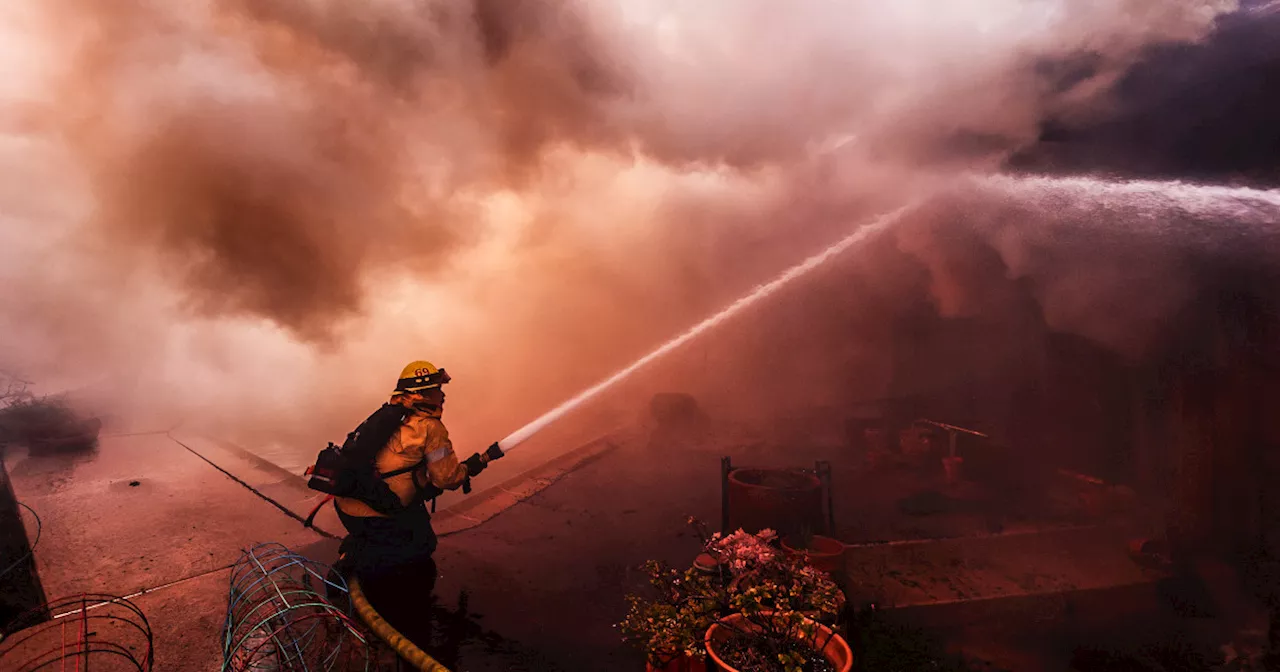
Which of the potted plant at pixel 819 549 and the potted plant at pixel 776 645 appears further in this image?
the potted plant at pixel 819 549

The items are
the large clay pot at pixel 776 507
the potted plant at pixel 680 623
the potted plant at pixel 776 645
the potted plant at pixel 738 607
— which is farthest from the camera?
the large clay pot at pixel 776 507

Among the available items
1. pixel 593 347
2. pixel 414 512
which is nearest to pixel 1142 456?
pixel 414 512

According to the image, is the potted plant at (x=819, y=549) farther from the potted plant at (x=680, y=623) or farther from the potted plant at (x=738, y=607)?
the potted plant at (x=680, y=623)

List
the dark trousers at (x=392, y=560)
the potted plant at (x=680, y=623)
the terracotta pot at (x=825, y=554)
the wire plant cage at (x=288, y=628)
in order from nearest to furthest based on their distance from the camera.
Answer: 1. the wire plant cage at (x=288, y=628)
2. the potted plant at (x=680, y=623)
3. the dark trousers at (x=392, y=560)
4. the terracotta pot at (x=825, y=554)

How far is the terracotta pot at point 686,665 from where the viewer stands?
3982 millimetres

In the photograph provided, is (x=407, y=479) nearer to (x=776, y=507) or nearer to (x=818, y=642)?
(x=818, y=642)

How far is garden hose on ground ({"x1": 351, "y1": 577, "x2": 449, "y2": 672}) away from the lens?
12.8 ft

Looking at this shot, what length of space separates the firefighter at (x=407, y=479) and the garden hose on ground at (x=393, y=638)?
0.29 m

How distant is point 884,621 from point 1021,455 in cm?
629

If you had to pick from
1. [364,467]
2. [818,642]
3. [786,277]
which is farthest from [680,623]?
[786,277]

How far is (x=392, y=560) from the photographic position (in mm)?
Result: 5316

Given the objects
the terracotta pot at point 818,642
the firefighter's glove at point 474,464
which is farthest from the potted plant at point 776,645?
the firefighter's glove at point 474,464

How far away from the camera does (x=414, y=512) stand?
5.40 m

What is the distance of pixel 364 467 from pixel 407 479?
37 centimetres
